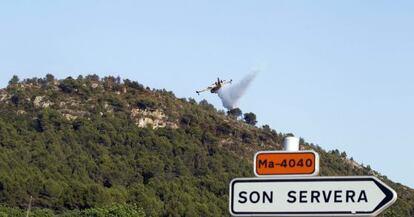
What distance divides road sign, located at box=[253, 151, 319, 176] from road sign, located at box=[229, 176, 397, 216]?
0.07m

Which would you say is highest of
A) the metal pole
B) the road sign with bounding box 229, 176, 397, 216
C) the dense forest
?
the dense forest

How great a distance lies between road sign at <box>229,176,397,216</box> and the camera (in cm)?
877

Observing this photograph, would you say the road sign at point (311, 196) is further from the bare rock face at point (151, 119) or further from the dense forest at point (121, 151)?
the bare rock face at point (151, 119)

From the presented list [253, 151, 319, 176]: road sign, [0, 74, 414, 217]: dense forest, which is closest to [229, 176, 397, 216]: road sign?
[253, 151, 319, 176]: road sign

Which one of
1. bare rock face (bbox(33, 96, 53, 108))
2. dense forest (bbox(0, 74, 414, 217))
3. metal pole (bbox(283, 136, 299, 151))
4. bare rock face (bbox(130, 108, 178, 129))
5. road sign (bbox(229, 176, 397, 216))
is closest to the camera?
road sign (bbox(229, 176, 397, 216))

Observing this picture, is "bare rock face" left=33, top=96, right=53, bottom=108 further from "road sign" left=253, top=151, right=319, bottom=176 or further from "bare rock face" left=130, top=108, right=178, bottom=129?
"road sign" left=253, top=151, right=319, bottom=176

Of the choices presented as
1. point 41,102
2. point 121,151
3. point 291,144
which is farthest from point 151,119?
point 291,144

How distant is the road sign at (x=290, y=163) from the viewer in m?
8.84

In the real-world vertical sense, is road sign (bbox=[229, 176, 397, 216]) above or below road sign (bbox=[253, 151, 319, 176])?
below

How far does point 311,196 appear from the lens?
29.2 feet

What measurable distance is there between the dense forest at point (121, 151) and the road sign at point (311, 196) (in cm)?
7600

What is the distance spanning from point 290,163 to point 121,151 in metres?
138

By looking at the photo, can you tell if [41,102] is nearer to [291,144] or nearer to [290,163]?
[291,144]

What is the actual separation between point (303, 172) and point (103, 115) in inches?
6100
